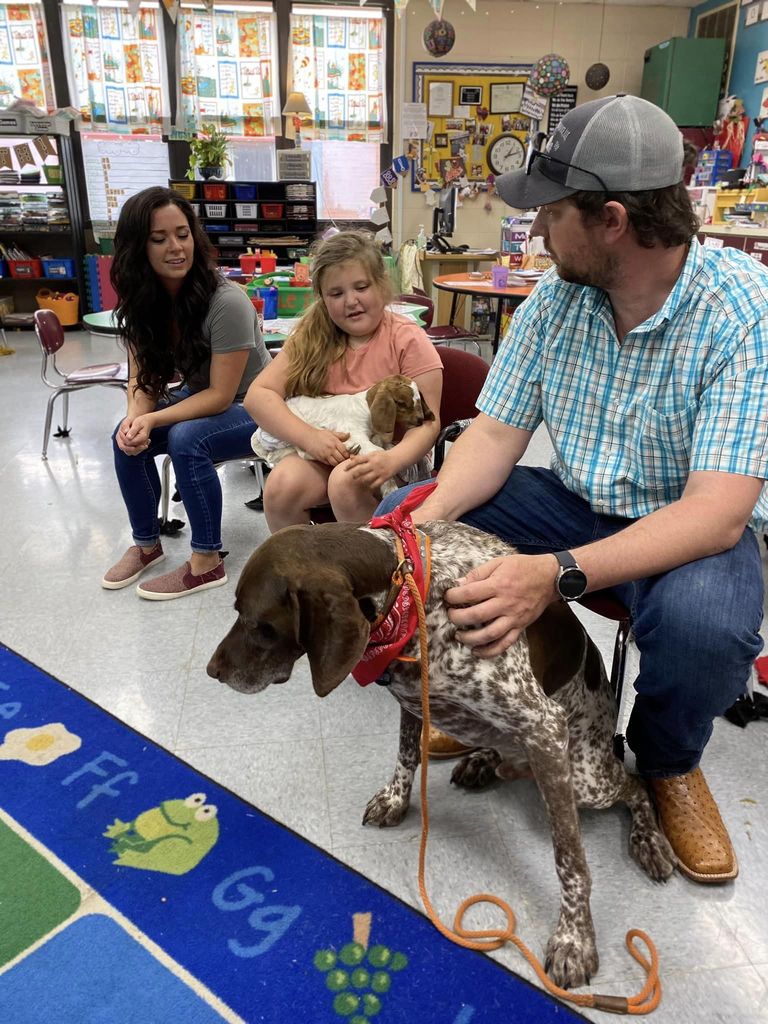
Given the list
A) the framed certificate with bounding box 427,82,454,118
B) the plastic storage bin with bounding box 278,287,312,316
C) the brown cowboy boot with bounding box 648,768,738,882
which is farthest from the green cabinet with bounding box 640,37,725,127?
the brown cowboy boot with bounding box 648,768,738,882

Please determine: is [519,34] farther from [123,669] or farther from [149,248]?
[123,669]

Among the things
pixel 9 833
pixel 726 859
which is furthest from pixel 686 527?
pixel 9 833

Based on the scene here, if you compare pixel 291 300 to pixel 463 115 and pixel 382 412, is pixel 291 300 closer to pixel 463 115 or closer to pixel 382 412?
pixel 382 412

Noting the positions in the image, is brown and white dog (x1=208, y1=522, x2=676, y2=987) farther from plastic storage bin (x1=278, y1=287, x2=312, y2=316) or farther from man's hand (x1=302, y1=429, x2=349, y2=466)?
plastic storage bin (x1=278, y1=287, x2=312, y2=316)

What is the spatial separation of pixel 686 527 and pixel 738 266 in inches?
20.7

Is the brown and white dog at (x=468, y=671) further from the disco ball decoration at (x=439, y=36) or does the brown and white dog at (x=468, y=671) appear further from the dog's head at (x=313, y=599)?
the disco ball decoration at (x=439, y=36)

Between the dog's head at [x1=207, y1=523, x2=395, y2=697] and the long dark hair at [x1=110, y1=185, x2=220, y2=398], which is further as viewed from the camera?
the long dark hair at [x1=110, y1=185, x2=220, y2=398]

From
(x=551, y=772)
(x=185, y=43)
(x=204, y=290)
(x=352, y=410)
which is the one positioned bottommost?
(x=551, y=772)

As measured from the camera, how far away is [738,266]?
133cm

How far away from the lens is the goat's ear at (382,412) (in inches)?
78.7

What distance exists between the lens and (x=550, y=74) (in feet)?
21.9

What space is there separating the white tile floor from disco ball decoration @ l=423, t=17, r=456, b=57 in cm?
613

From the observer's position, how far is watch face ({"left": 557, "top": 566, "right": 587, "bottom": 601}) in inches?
46.6

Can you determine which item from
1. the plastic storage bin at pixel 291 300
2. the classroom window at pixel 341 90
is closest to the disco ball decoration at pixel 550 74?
the classroom window at pixel 341 90
